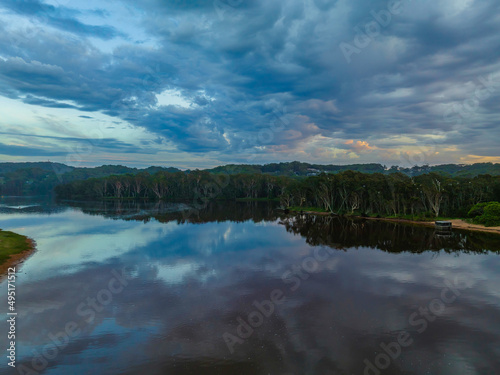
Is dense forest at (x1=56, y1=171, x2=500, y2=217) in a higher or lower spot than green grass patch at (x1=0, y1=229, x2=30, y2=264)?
higher

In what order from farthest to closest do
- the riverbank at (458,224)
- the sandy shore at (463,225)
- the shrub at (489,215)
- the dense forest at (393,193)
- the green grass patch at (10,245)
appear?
the dense forest at (393,193)
the shrub at (489,215)
the riverbank at (458,224)
the sandy shore at (463,225)
the green grass patch at (10,245)

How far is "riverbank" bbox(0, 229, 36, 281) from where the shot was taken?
3176cm

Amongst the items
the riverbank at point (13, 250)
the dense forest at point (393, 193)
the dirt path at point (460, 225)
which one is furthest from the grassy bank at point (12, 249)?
the dirt path at point (460, 225)

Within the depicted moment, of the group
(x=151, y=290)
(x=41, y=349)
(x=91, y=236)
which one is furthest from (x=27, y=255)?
(x=41, y=349)

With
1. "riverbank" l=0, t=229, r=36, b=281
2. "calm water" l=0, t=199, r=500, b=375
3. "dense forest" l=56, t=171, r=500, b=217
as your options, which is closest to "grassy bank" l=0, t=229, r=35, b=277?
"riverbank" l=0, t=229, r=36, b=281

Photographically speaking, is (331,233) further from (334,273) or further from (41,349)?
(41,349)

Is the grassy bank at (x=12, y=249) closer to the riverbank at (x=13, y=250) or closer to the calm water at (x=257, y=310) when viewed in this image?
the riverbank at (x=13, y=250)

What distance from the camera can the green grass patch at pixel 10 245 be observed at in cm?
3441

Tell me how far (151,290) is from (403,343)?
19.8m

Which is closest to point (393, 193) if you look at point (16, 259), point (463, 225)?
point (463, 225)

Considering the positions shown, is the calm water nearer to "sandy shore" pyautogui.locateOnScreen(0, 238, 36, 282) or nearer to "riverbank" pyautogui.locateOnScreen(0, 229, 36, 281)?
"sandy shore" pyautogui.locateOnScreen(0, 238, 36, 282)

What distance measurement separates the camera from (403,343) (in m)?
16.2

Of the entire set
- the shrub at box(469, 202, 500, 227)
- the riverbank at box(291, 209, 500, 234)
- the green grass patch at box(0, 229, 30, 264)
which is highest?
the shrub at box(469, 202, 500, 227)

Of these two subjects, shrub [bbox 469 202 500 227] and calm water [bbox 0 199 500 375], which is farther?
shrub [bbox 469 202 500 227]
